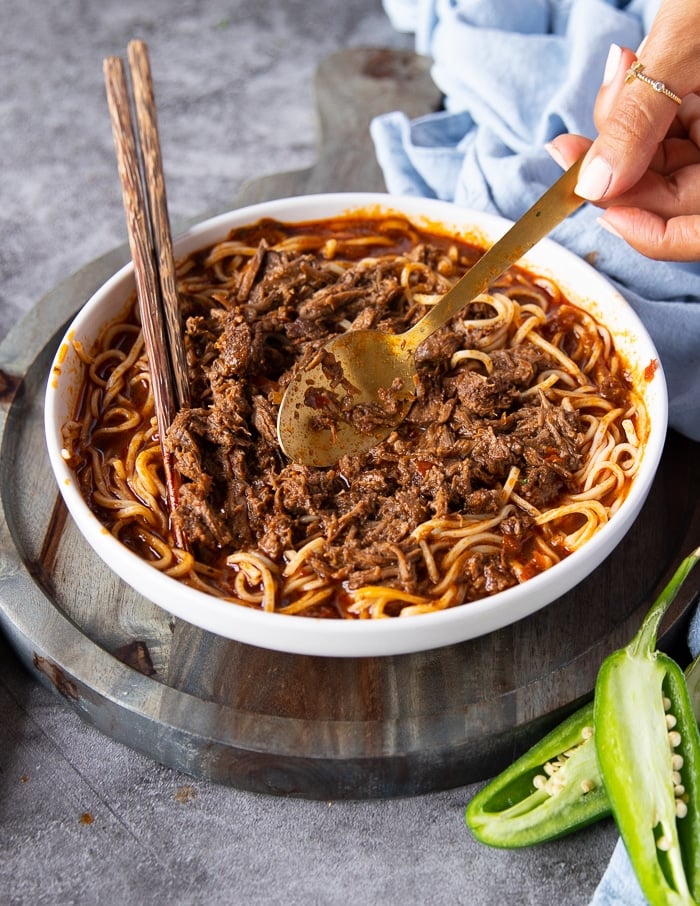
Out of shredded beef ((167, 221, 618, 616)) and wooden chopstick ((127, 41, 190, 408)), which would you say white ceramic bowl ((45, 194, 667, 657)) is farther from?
wooden chopstick ((127, 41, 190, 408))

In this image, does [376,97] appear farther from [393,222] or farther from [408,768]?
[408,768]

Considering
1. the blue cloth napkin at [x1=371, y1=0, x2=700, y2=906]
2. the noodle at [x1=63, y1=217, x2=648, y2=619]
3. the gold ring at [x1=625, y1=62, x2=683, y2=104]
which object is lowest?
the noodle at [x1=63, y1=217, x2=648, y2=619]

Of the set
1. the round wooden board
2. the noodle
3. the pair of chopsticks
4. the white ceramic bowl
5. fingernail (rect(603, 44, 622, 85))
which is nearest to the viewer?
the white ceramic bowl

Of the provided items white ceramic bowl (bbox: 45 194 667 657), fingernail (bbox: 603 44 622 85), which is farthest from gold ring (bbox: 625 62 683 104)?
white ceramic bowl (bbox: 45 194 667 657)

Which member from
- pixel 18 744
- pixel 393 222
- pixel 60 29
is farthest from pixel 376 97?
pixel 18 744

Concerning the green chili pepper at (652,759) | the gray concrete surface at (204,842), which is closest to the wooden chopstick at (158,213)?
the gray concrete surface at (204,842)

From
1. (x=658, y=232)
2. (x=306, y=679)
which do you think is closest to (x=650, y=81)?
(x=658, y=232)

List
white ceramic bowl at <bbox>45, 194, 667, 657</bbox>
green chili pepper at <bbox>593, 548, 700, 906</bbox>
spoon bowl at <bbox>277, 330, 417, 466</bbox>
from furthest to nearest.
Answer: spoon bowl at <bbox>277, 330, 417, 466</bbox> < white ceramic bowl at <bbox>45, 194, 667, 657</bbox> < green chili pepper at <bbox>593, 548, 700, 906</bbox>
